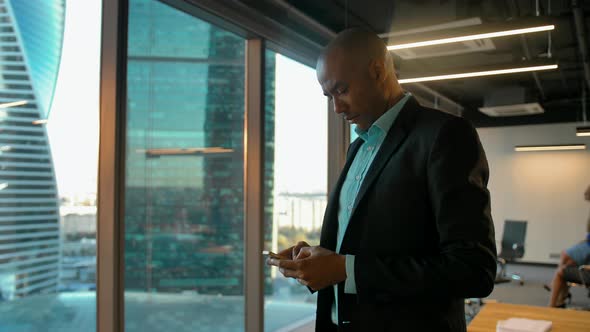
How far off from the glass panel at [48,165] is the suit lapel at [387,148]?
6.37 ft

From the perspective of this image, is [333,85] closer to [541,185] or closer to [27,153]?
[27,153]

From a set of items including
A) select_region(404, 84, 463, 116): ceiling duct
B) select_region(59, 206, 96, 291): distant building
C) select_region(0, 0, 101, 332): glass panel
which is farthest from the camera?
select_region(404, 84, 463, 116): ceiling duct

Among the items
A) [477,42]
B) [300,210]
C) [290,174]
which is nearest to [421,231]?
[477,42]

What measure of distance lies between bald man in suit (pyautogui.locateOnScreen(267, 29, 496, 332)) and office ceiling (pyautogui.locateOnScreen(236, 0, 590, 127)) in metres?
1.96

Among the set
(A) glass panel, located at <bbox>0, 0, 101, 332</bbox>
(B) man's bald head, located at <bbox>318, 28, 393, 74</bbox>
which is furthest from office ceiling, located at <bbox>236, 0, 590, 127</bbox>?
(B) man's bald head, located at <bbox>318, 28, 393, 74</bbox>

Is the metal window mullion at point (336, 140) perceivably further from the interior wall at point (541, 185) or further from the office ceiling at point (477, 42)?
the interior wall at point (541, 185)

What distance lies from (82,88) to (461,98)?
9328 millimetres

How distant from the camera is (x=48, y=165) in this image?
2467mm

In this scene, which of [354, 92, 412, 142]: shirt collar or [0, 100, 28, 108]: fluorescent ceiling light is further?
[0, 100, 28, 108]: fluorescent ceiling light

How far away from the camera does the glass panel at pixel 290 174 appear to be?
4273 millimetres

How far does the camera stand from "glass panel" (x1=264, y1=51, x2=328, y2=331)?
427 cm

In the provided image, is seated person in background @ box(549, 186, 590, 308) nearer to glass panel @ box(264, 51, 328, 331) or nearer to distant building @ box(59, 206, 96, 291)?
glass panel @ box(264, 51, 328, 331)

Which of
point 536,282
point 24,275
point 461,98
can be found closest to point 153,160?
point 24,275

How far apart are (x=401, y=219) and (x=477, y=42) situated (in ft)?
11.0
